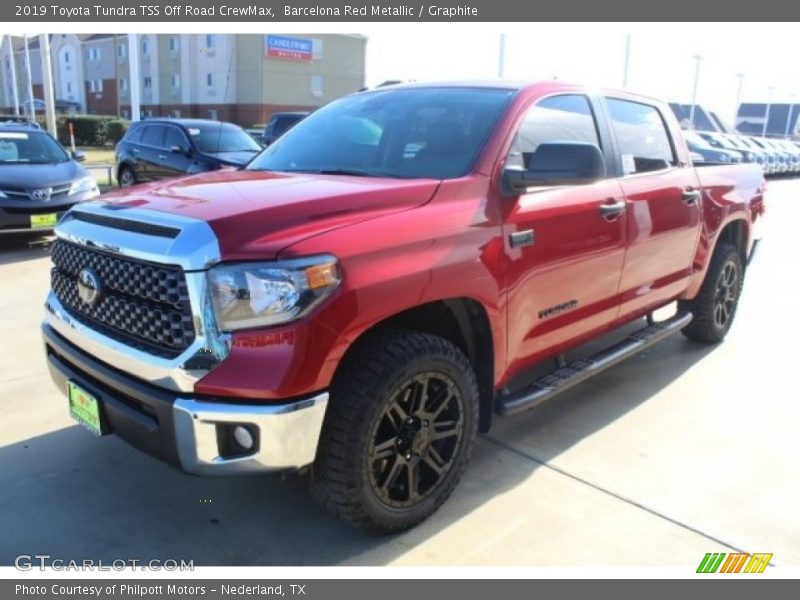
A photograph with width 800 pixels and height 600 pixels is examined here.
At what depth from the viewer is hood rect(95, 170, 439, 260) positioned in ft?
7.92

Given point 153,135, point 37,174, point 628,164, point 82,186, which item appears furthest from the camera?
point 153,135

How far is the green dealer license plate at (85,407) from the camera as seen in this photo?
2.75m

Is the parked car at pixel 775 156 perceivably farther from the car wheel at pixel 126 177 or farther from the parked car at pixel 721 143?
the car wheel at pixel 126 177

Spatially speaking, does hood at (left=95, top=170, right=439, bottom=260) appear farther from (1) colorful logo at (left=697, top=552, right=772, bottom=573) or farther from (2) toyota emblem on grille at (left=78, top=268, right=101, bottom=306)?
(1) colorful logo at (left=697, top=552, right=772, bottom=573)

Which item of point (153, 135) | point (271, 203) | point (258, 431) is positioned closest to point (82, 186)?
point (153, 135)

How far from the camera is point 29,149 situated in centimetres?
934

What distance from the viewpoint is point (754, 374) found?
488 centimetres

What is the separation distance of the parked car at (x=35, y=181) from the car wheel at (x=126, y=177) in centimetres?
342

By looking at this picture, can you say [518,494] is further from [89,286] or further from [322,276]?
[89,286]

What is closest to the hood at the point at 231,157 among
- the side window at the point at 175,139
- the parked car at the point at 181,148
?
the parked car at the point at 181,148

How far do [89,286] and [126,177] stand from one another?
11818mm

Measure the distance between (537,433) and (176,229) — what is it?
7.81 ft
